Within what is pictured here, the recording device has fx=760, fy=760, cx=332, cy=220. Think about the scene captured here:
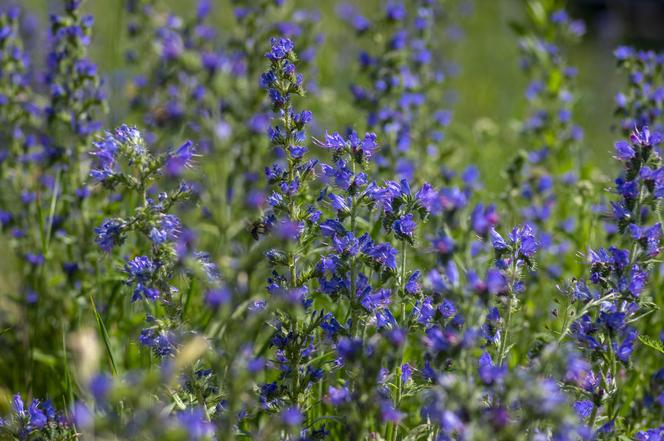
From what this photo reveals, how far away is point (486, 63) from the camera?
1048cm

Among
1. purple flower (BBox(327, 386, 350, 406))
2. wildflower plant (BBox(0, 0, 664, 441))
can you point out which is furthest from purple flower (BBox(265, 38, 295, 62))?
purple flower (BBox(327, 386, 350, 406))

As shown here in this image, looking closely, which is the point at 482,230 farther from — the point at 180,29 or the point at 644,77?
the point at 180,29

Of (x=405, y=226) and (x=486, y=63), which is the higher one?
(x=486, y=63)

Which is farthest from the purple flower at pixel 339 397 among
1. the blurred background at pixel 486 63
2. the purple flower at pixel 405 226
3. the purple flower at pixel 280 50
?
the blurred background at pixel 486 63

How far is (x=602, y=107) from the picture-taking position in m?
9.51

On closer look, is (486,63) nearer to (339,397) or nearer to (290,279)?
(290,279)

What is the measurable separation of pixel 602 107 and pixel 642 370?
264 inches

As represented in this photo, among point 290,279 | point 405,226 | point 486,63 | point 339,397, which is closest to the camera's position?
point 339,397

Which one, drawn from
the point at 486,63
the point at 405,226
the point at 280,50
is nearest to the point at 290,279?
the point at 405,226

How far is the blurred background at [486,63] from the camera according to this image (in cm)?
655

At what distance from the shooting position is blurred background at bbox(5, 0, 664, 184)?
6.55 m

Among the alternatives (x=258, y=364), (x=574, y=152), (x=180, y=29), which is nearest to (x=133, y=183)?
(x=258, y=364)

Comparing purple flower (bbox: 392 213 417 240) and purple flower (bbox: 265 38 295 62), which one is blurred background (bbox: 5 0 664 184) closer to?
purple flower (bbox: 265 38 295 62)

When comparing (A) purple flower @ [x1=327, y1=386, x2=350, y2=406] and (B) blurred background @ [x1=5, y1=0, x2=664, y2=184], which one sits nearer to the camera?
(A) purple flower @ [x1=327, y1=386, x2=350, y2=406]
